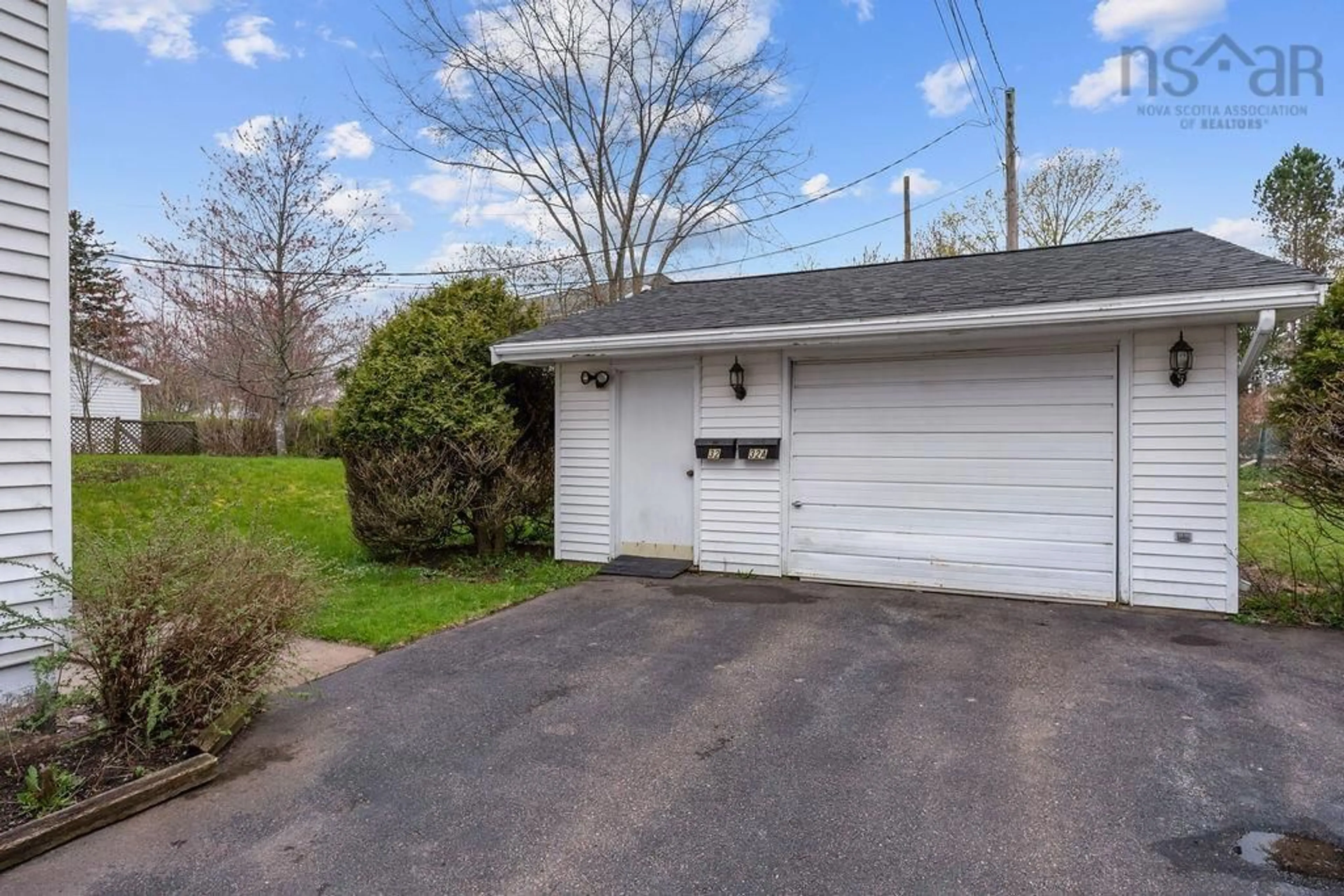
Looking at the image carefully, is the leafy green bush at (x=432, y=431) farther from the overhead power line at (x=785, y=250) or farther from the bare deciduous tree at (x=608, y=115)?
the overhead power line at (x=785, y=250)

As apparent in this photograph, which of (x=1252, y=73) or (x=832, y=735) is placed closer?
(x=832, y=735)

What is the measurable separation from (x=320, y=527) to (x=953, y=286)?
7727 millimetres

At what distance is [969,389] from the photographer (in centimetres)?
582

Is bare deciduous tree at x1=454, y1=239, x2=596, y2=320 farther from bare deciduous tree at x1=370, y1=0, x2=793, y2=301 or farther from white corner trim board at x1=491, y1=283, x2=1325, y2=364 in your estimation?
white corner trim board at x1=491, y1=283, x2=1325, y2=364

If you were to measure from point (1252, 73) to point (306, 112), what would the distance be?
16.9m

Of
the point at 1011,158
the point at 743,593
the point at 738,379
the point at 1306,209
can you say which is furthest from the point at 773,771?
the point at 1306,209

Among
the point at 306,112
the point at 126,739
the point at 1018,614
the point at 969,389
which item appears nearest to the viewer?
the point at 126,739

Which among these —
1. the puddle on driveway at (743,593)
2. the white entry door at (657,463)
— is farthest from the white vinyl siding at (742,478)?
the puddle on driveway at (743,593)

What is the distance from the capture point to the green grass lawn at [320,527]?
5.01 m

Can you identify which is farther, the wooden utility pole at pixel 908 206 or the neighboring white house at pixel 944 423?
the wooden utility pole at pixel 908 206

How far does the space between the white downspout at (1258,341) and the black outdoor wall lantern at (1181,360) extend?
33cm

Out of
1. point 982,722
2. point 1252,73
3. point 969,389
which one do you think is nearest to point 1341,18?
point 1252,73

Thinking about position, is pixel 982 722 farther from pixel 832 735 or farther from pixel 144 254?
pixel 144 254

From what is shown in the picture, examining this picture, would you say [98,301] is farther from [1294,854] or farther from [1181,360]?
[1294,854]
